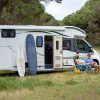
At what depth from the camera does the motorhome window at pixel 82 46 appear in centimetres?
2495

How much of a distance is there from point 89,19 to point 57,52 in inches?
1355

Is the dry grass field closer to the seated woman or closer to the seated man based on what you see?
the seated woman

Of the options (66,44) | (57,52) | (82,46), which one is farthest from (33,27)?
(82,46)

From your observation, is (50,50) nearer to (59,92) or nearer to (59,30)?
A: (59,30)

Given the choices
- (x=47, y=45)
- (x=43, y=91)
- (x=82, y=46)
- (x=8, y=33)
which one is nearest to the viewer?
(x=43, y=91)

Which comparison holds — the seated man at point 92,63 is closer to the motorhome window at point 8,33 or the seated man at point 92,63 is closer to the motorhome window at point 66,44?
the motorhome window at point 66,44

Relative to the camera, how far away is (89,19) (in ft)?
190

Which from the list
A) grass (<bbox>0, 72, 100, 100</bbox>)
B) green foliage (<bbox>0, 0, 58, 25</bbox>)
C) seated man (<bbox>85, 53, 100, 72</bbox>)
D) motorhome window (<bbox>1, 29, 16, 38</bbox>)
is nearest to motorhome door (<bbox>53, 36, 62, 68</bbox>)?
seated man (<bbox>85, 53, 100, 72</bbox>)

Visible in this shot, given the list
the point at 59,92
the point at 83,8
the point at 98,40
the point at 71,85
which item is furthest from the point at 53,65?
the point at 83,8

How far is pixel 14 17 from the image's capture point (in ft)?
119

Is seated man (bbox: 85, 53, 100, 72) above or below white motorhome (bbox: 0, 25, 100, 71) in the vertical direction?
below

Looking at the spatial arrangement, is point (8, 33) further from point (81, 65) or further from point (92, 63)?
point (92, 63)

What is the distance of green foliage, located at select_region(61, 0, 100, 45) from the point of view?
180 feet

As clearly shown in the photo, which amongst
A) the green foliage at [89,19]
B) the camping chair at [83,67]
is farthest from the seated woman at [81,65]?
the green foliage at [89,19]
